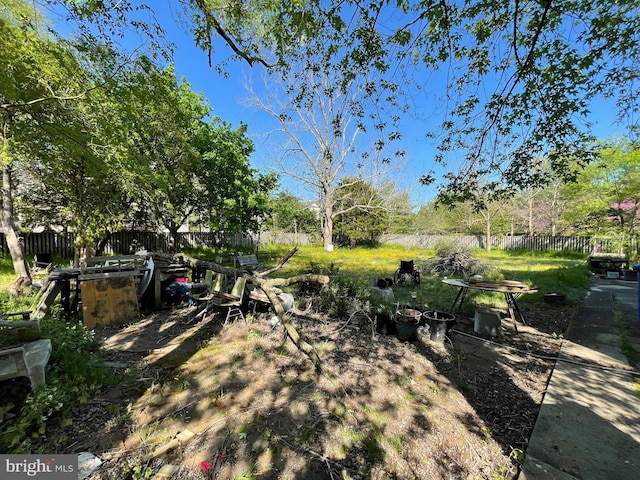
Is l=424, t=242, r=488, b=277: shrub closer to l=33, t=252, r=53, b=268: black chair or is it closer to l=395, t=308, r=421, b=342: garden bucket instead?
l=395, t=308, r=421, b=342: garden bucket

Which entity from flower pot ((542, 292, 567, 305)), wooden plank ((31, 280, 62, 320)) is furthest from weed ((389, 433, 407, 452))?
flower pot ((542, 292, 567, 305))

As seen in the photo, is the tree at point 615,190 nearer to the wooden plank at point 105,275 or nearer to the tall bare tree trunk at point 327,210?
the tall bare tree trunk at point 327,210

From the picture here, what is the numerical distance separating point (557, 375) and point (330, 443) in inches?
112

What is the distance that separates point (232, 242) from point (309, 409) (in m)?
17.4

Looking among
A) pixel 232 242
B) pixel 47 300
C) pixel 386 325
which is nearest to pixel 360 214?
pixel 232 242

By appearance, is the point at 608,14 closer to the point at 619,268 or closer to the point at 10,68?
the point at 10,68

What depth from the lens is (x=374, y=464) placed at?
1901 millimetres

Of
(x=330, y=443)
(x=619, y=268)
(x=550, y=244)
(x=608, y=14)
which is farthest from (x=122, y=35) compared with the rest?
(x=550, y=244)

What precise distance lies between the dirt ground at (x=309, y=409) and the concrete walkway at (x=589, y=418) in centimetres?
16

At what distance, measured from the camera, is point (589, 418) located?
2.32 metres

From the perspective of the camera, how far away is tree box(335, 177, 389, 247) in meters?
23.2

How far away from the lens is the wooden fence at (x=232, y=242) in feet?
35.0

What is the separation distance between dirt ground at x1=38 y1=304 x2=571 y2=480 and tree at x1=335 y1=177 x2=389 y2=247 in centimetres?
1968

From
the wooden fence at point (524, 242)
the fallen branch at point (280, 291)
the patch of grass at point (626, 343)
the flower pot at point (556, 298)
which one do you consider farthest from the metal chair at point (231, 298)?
the wooden fence at point (524, 242)
